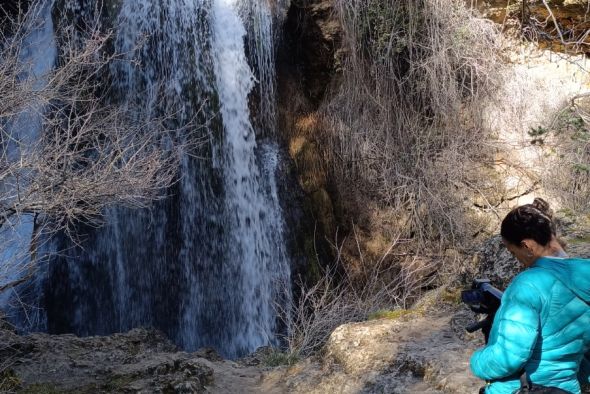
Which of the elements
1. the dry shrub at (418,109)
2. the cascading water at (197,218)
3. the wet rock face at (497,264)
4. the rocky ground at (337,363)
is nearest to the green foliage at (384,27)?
the dry shrub at (418,109)

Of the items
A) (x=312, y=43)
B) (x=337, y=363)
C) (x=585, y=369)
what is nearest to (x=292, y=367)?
(x=337, y=363)

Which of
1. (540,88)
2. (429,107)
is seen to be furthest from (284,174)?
(540,88)

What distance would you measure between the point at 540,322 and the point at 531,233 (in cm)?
27

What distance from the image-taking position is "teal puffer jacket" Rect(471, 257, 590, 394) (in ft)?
5.33

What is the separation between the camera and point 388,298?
729 centimetres

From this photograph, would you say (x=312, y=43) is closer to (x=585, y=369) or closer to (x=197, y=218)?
(x=197, y=218)

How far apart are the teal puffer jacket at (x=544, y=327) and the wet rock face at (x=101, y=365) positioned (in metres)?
2.79

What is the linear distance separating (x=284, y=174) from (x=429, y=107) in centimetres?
252

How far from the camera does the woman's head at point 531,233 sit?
1720 millimetres

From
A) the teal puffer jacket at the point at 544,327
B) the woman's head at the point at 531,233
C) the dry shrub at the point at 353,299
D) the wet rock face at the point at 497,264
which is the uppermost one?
the woman's head at the point at 531,233

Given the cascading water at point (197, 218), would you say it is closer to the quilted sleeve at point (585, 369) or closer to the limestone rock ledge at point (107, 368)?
→ the limestone rock ledge at point (107, 368)

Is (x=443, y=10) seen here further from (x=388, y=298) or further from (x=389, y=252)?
(x=388, y=298)

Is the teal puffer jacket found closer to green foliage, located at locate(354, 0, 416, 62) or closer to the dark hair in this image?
the dark hair

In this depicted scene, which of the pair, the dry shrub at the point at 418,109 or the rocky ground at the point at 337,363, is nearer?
the rocky ground at the point at 337,363
